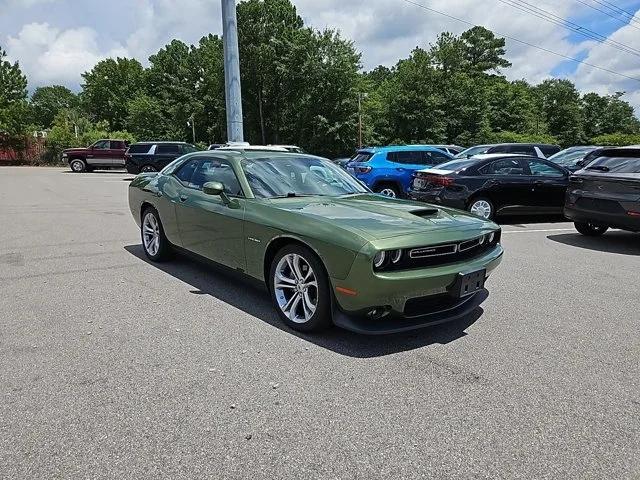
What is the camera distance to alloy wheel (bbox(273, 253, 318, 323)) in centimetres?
384

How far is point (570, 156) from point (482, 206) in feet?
17.8

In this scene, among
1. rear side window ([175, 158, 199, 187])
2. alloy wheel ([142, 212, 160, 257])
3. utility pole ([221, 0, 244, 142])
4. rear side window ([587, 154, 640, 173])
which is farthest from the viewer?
utility pole ([221, 0, 244, 142])

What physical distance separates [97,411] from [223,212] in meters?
2.34

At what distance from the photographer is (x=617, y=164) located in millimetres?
7559

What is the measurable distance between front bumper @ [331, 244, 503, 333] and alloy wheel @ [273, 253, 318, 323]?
311 millimetres

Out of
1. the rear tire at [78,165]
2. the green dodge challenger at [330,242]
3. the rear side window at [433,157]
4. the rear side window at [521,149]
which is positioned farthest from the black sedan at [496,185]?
the rear tire at [78,165]

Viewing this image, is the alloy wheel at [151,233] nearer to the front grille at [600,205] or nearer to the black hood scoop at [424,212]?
the black hood scoop at [424,212]

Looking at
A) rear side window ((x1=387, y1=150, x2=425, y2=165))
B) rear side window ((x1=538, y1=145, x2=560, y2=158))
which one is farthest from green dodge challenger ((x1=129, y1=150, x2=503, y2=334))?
rear side window ((x1=538, y1=145, x2=560, y2=158))

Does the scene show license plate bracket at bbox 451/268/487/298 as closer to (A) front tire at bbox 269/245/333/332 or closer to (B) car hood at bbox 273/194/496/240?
(B) car hood at bbox 273/194/496/240

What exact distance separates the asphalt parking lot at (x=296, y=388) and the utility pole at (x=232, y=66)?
37.7ft

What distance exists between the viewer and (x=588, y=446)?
8.07ft

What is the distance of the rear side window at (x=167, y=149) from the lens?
21703 mm

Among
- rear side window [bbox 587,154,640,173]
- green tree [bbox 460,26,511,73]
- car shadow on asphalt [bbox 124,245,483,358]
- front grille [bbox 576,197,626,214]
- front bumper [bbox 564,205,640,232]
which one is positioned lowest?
car shadow on asphalt [bbox 124,245,483,358]

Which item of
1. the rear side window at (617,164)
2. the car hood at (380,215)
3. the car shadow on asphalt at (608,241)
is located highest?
the rear side window at (617,164)
